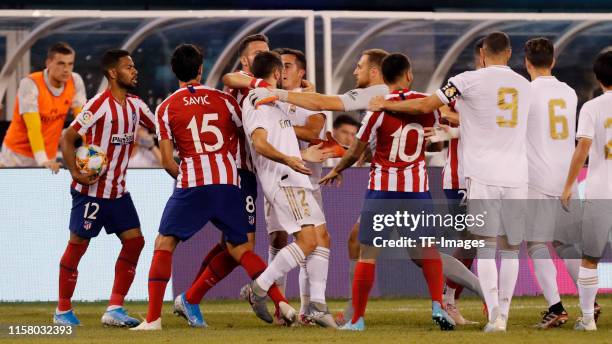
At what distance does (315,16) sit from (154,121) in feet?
12.1

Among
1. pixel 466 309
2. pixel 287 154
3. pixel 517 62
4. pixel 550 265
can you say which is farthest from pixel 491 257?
pixel 517 62

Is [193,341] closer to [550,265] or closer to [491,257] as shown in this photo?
[491,257]

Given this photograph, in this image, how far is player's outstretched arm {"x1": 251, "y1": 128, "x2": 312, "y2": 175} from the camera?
29.9 ft

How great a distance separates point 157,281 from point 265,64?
1727 millimetres

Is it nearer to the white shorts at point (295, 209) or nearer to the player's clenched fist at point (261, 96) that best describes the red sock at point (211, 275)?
the white shorts at point (295, 209)

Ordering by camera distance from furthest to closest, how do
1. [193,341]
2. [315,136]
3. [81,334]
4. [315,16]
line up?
[315,16] → [315,136] → [81,334] → [193,341]

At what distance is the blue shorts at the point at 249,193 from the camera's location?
32.5 feet

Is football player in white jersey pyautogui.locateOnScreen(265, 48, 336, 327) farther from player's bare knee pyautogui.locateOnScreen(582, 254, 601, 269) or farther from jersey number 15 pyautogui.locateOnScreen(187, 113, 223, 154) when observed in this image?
player's bare knee pyautogui.locateOnScreen(582, 254, 601, 269)

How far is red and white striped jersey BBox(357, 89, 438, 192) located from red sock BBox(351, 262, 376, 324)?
573 mm

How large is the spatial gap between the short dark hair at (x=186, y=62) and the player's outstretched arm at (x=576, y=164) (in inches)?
106

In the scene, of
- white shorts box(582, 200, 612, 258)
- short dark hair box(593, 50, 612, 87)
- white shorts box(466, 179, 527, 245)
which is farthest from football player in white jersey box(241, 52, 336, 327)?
short dark hair box(593, 50, 612, 87)

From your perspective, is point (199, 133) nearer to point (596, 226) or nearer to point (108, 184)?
point (108, 184)

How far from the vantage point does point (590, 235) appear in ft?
30.2

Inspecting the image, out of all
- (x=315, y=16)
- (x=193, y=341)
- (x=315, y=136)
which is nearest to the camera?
(x=193, y=341)
